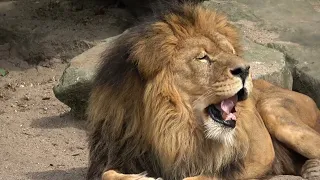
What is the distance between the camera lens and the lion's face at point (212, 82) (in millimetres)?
4578

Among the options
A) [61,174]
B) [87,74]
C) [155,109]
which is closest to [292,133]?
[155,109]

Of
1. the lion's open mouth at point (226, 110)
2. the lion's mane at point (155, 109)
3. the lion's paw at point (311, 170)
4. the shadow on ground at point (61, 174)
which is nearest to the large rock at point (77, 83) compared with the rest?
the shadow on ground at point (61, 174)

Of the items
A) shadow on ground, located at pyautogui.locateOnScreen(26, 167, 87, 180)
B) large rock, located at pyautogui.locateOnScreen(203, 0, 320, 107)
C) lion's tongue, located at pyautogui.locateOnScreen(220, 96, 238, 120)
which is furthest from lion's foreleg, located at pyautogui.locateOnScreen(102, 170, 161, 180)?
large rock, located at pyautogui.locateOnScreen(203, 0, 320, 107)

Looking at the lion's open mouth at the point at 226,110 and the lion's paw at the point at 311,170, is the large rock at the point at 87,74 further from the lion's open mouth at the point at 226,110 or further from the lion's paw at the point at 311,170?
the lion's open mouth at the point at 226,110

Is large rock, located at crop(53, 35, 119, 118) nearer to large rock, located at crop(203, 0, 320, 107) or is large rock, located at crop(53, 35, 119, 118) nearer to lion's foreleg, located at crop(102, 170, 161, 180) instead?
large rock, located at crop(203, 0, 320, 107)

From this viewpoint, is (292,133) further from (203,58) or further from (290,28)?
(290,28)

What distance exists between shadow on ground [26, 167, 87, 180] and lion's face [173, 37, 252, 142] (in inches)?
59.5

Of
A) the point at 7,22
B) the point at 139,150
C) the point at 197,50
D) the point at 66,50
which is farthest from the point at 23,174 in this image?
the point at 7,22

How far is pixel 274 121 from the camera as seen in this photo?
5637 millimetres

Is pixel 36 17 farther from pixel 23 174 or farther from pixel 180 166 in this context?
pixel 180 166

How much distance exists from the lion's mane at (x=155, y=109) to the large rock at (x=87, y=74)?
211 cm

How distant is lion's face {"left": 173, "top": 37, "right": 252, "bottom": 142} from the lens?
458 cm

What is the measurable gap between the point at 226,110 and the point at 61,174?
189 cm

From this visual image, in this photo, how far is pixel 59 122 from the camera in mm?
7551
